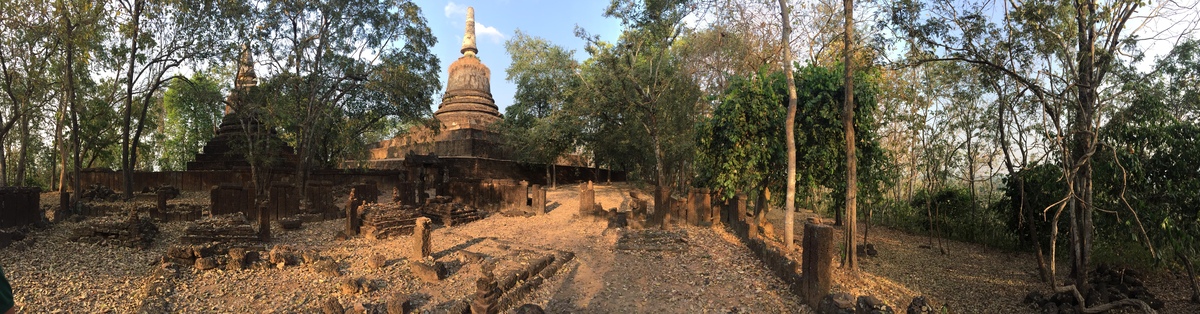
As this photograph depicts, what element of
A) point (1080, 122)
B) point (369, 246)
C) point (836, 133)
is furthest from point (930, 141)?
point (369, 246)

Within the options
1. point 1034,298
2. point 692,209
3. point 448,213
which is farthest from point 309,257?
point 1034,298

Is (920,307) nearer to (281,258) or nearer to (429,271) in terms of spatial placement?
(429,271)

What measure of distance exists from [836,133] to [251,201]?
37.7 ft

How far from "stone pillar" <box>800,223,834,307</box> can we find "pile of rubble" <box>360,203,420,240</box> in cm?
710

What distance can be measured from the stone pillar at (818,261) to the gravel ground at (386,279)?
0.89 feet

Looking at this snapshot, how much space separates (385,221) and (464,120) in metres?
11.7

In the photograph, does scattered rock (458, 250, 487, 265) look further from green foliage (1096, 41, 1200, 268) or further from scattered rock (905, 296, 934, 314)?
green foliage (1096, 41, 1200, 268)

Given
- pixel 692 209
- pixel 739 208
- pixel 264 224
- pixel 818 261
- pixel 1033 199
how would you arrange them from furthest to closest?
1. pixel 692 209
2. pixel 739 208
3. pixel 1033 199
4. pixel 264 224
5. pixel 818 261

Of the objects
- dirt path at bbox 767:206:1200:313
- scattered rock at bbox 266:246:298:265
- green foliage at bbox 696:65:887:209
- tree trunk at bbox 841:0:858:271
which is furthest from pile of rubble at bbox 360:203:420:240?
tree trunk at bbox 841:0:858:271

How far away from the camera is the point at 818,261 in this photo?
18.0 ft

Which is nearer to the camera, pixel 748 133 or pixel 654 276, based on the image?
pixel 654 276

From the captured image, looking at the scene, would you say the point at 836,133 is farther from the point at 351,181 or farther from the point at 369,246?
the point at 351,181

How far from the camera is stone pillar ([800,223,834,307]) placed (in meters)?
5.44

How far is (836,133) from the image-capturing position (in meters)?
9.73
